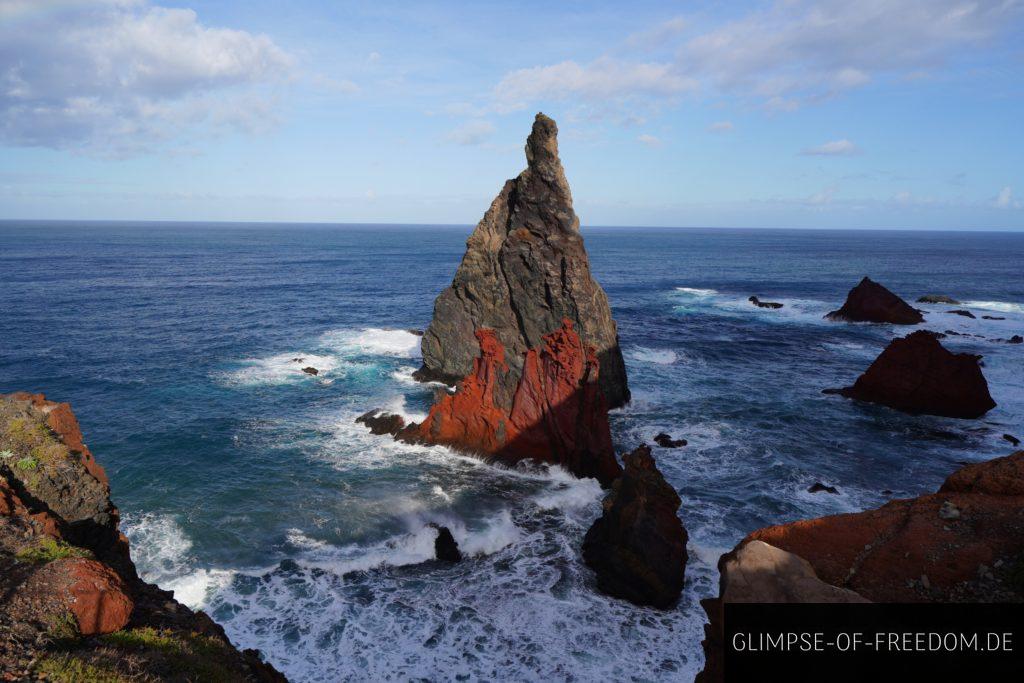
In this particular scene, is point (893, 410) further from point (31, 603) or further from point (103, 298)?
point (103, 298)

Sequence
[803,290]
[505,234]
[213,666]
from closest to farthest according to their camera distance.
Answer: [213,666] < [505,234] < [803,290]

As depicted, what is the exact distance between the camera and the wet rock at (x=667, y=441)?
109ft

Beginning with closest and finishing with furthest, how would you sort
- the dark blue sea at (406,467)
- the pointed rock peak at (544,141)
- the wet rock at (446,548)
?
the dark blue sea at (406,467)
the wet rock at (446,548)
the pointed rock peak at (544,141)

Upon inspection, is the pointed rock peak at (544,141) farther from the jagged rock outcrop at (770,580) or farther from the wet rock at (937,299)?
the wet rock at (937,299)

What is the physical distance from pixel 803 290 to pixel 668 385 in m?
66.6

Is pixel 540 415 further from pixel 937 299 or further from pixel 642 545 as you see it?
pixel 937 299

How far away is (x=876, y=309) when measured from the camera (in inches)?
2675


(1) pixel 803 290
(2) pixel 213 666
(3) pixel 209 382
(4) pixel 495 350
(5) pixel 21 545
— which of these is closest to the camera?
(2) pixel 213 666

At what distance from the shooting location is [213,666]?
10.9 m

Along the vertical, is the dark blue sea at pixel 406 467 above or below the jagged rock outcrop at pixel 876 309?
below

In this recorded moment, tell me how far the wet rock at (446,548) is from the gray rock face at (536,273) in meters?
10.5

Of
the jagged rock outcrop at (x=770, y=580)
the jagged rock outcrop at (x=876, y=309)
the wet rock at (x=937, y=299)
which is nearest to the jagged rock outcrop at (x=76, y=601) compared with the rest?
the jagged rock outcrop at (x=770, y=580)

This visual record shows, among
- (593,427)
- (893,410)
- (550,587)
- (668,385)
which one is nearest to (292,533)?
(550,587)

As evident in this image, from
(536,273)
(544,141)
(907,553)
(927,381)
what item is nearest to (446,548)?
(907,553)
